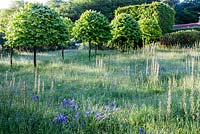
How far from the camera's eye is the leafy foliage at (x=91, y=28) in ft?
41.5

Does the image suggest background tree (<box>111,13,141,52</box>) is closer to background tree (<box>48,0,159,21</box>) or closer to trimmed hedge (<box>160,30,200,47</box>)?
trimmed hedge (<box>160,30,200,47</box>)

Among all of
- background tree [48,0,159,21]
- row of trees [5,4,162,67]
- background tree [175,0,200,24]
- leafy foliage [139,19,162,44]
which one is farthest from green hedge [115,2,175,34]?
background tree [175,0,200,24]

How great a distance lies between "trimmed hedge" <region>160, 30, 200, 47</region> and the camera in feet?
60.3

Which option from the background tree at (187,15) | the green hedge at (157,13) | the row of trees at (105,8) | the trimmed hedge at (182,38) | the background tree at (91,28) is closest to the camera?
the background tree at (91,28)

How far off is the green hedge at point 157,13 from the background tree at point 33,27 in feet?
43.2

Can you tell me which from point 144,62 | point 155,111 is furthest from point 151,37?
point 155,111

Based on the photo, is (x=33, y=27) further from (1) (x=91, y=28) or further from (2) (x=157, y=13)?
(2) (x=157, y=13)

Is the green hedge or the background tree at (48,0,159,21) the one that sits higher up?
the background tree at (48,0,159,21)

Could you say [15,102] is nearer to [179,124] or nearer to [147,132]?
[147,132]

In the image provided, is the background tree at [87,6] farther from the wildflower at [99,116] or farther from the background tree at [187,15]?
the wildflower at [99,116]

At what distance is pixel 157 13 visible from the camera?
21781 millimetres

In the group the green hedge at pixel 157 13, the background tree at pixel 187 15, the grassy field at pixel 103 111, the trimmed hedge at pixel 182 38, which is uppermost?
the background tree at pixel 187 15

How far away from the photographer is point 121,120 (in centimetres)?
395

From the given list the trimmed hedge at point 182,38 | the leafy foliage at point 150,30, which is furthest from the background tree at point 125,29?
the trimmed hedge at point 182,38
